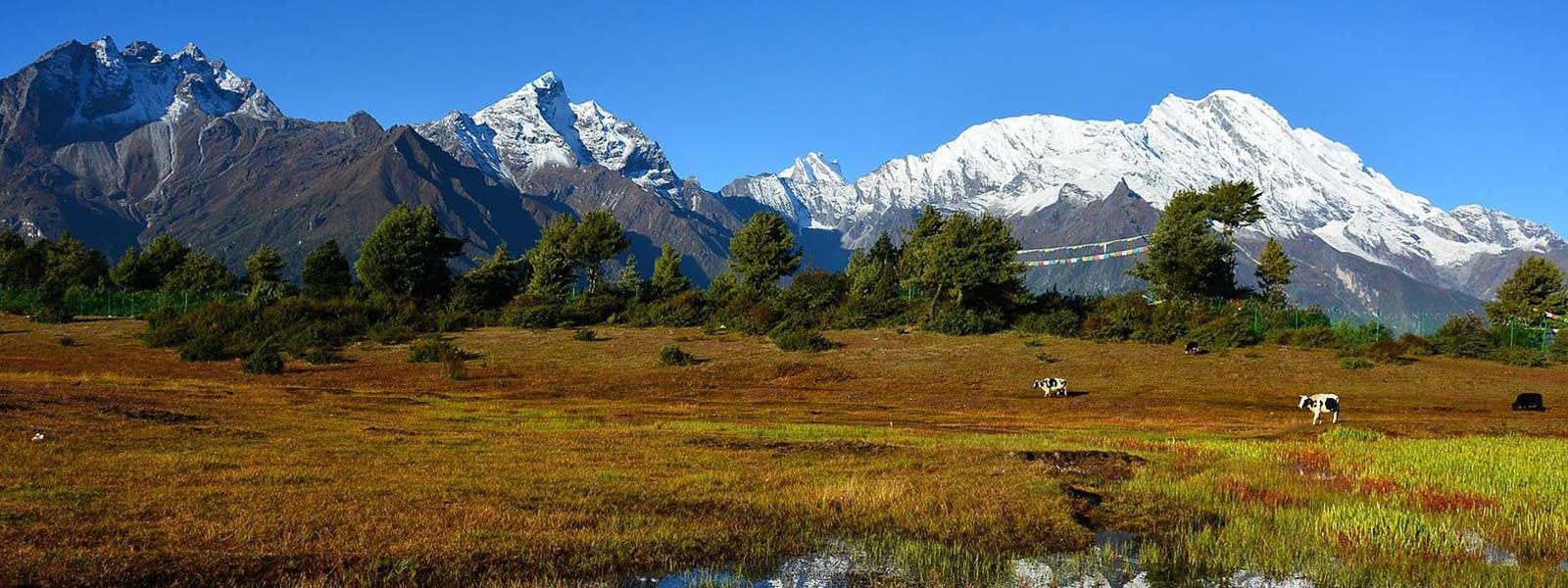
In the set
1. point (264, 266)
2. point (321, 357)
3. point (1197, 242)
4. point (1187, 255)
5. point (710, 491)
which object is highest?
point (1197, 242)

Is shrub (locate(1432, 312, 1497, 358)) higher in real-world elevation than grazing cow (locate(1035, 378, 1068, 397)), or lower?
higher

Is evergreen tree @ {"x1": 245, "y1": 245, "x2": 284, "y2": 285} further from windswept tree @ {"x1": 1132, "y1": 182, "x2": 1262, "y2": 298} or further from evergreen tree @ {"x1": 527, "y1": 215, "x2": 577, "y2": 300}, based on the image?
windswept tree @ {"x1": 1132, "y1": 182, "x2": 1262, "y2": 298}

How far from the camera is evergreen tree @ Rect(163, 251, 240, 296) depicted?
109 meters

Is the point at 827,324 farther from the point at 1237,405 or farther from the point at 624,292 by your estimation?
the point at 1237,405

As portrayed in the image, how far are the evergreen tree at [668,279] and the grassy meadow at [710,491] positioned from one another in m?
66.1

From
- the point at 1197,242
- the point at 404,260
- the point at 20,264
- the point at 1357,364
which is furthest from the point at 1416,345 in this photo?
the point at 20,264

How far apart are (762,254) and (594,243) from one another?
21.5 metres

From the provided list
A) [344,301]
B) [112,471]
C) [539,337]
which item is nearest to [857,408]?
[112,471]

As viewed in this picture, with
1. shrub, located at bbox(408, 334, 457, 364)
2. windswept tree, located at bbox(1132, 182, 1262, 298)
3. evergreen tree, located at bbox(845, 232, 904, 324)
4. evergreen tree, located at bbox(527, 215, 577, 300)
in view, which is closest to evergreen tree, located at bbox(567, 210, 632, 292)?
evergreen tree, located at bbox(527, 215, 577, 300)

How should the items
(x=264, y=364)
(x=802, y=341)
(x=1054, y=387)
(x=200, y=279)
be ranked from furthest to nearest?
(x=200, y=279)
(x=802, y=341)
(x=264, y=364)
(x=1054, y=387)

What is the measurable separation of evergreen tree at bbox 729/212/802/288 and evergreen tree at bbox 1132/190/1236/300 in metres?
42.4

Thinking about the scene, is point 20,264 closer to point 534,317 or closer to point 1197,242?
point 534,317

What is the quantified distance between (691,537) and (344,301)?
3336 inches

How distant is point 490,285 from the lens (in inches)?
4195
